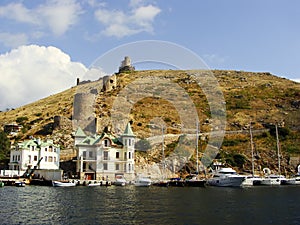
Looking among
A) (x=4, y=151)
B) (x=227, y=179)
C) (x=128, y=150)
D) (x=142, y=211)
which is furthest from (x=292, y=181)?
A: (x=4, y=151)

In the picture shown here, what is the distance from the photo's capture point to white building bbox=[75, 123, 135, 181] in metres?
70.6

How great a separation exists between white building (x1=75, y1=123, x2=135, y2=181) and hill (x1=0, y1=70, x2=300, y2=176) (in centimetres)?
343

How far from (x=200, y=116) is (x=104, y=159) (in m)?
40.9

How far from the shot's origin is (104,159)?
2800 inches

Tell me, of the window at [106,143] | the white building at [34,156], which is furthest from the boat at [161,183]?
the white building at [34,156]

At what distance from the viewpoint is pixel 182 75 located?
6280 inches

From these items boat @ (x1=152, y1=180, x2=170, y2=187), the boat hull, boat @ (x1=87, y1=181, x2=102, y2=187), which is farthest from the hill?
boat @ (x1=87, y1=181, x2=102, y2=187)

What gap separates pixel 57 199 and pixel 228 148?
49.3 meters

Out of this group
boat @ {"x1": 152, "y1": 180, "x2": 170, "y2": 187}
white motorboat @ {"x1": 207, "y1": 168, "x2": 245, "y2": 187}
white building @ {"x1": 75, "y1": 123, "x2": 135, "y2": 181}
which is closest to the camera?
boat @ {"x1": 152, "y1": 180, "x2": 170, "y2": 187}

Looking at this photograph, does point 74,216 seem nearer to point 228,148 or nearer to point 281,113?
point 228,148

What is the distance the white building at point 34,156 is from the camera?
232ft

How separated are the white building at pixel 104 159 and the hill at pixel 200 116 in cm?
343

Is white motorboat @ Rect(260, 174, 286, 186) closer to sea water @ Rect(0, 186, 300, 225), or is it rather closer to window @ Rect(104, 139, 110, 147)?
sea water @ Rect(0, 186, 300, 225)

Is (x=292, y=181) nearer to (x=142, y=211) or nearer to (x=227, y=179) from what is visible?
(x=227, y=179)
